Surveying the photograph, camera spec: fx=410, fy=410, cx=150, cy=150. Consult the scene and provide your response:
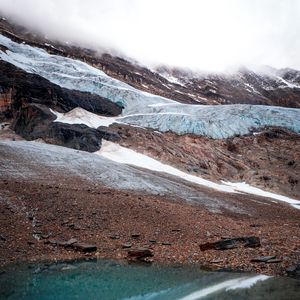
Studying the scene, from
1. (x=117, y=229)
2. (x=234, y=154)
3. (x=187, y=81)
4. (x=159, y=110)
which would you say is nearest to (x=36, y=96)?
(x=159, y=110)

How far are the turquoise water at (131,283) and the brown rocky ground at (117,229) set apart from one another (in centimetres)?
111

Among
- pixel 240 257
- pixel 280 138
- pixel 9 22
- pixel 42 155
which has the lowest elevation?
pixel 42 155

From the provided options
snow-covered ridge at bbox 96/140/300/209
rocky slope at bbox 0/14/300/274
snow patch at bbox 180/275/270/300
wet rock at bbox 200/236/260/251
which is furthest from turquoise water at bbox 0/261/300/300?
snow-covered ridge at bbox 96/140/300/209

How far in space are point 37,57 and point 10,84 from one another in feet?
91.3

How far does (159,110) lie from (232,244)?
55.7m

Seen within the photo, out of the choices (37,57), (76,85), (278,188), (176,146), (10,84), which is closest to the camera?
(278,188)

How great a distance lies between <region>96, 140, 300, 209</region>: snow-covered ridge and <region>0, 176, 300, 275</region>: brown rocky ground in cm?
1781

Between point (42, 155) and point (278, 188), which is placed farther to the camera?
point (278, 188)

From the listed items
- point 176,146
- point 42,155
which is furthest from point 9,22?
point 42,155

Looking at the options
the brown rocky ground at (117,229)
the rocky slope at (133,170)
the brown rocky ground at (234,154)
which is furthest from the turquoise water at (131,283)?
the brown rocky ground at (234,154)

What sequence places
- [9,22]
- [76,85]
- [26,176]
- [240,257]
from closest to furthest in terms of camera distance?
[240,257] < [26,176] < [76,85] < [9,22]

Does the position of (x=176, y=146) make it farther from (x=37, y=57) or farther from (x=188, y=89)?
(x=188, y=89)

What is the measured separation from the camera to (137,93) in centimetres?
8156

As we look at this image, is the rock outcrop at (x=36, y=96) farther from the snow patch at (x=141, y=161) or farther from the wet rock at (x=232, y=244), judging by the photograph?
the wet rock at (x=232, y=244)
